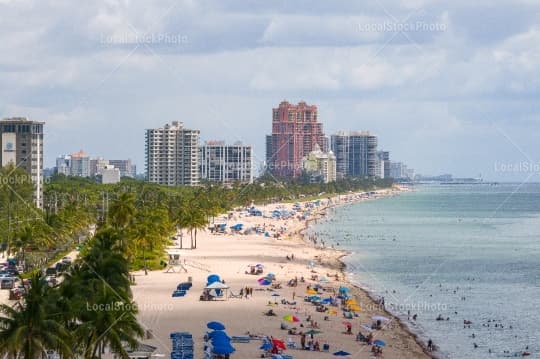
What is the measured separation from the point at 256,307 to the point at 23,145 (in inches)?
3557

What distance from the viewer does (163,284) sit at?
74625 mm

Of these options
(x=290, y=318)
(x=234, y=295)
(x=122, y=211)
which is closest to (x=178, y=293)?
(x=234, y=295)

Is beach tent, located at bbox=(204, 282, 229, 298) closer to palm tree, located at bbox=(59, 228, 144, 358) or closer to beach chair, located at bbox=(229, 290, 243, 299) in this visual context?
beach chair, located at bbox=(229, 290, 243, 299)

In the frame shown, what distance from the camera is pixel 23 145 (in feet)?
478

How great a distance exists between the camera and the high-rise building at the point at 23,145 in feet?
467

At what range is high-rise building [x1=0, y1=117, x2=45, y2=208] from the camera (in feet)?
467

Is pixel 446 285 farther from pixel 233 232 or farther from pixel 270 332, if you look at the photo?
pixel 233 232

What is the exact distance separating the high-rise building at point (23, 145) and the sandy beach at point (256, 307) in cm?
4256

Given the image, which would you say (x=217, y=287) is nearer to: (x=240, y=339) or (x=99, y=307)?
(x=240, y=339)

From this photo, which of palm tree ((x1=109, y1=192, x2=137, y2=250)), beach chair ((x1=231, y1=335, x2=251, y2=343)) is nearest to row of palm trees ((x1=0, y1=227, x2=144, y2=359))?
beach chair ((x1=231, y1=335, x2=251, y2=343))

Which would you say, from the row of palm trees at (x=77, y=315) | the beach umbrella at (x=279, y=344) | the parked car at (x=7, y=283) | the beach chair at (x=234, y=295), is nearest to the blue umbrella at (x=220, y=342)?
the beach umbrella at (x=279, y=344)

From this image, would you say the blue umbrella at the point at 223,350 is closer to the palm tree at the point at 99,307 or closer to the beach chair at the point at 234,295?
the palm tree at the point at 99,307

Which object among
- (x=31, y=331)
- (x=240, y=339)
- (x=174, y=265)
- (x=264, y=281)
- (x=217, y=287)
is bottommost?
(x=240, y=339)

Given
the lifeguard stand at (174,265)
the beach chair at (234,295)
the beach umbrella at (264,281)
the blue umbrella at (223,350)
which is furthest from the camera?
the lifeguard stand at (174,265)
